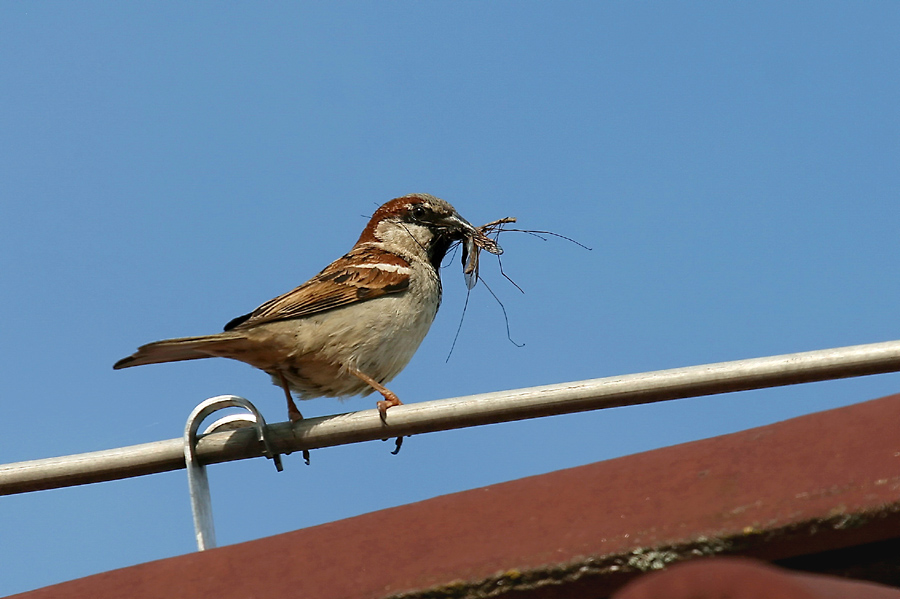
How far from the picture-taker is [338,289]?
4.81 meters

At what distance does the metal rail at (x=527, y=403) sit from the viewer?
89.9 inches

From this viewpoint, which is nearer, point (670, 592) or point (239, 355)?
point (670, 592)

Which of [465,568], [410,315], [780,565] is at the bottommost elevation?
[780,565]

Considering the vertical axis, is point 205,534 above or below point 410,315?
below

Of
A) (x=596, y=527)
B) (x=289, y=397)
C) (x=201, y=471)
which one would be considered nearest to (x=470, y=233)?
(x=289, y=397)

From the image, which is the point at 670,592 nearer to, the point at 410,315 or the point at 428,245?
the point at 410,315

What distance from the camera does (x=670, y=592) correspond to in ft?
3.28

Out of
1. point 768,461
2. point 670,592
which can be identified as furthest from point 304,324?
point 670,592

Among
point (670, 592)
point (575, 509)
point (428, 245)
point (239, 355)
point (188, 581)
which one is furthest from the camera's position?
point (428, 245)

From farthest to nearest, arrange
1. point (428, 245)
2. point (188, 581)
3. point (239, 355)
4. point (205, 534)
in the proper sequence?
point (428, 245) → point (239, 355) → point (205, 534) → point (188, 581)

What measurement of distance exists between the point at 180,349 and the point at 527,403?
218 cm

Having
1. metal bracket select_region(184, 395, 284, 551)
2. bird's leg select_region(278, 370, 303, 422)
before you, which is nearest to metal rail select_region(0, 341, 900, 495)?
metal bracket select_region(184, 395, 284, 551)

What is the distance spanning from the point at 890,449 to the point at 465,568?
696mm

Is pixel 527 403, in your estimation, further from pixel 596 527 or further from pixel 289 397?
pixel 289 397
